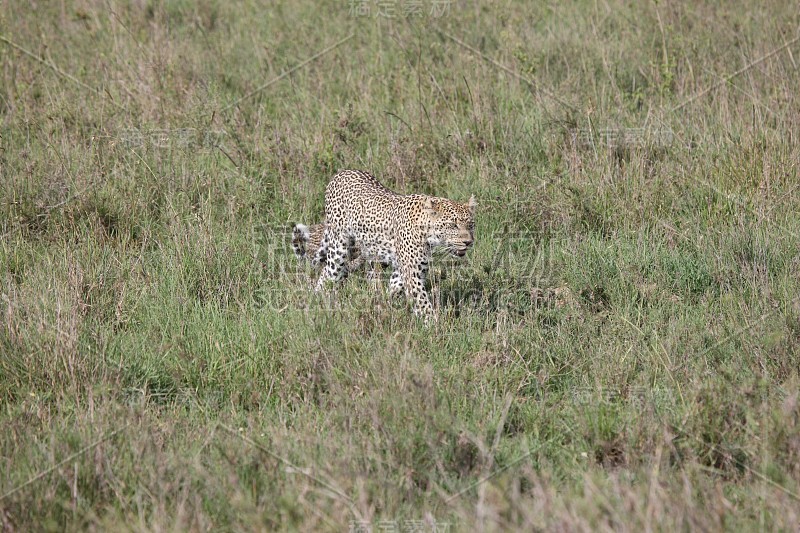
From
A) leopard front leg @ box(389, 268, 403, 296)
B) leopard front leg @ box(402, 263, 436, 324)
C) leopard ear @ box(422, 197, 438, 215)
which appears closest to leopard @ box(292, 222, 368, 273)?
leopard front leg @ box(389, 268, 403, 296)

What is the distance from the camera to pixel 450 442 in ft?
15.9

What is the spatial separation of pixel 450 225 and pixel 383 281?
109 centimetres

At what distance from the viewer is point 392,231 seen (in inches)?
295

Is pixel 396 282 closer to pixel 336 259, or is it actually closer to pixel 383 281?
pixel 383 281

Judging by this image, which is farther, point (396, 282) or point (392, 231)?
point (396, 282)

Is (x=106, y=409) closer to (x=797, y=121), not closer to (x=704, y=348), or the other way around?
(x=704, y=348)

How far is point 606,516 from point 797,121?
221 inches

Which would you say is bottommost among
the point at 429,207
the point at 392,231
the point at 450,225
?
the point at 392,231

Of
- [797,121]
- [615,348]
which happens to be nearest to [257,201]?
[615,348]

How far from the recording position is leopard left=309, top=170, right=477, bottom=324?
7004mm

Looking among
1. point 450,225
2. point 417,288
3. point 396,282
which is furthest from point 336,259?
point 450,225

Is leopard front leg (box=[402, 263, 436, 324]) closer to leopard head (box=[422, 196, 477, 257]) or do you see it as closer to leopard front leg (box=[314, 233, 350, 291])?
leopard head (box=[422, 196, 477, 257])

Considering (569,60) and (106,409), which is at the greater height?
(569,60)

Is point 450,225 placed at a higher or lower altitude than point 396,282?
higher
